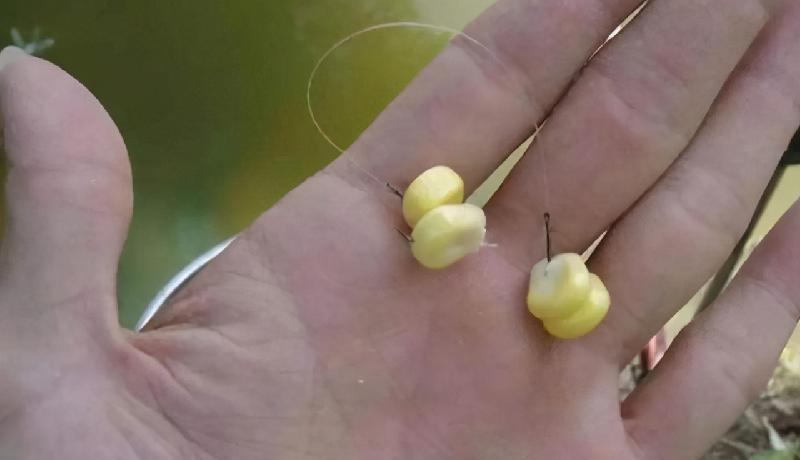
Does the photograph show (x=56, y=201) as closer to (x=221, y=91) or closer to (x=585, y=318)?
(x=585, y=318)

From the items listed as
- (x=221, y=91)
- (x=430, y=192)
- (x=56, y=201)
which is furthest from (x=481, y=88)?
(x=221, y=91)

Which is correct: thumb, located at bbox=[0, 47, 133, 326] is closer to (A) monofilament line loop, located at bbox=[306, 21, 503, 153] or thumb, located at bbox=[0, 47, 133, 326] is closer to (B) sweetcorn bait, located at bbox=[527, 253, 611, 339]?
(B) sweetcorn bait, located at bbox=[527, 253, 611, 339]

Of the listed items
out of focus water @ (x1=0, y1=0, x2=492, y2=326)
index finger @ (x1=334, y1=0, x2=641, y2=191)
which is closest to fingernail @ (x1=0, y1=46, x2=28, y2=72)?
index finger @ (x1=334, y1=0, x2=641, y2=191)

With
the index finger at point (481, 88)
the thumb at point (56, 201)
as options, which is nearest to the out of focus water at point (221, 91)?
the index finger at point (481, 88)

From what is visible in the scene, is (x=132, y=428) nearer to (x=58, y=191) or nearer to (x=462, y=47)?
(x=58, y=191)

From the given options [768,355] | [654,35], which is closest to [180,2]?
[654,35]

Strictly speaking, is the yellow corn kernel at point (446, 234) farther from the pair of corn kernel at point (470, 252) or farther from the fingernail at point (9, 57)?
the fingernail at point (9, 57)
